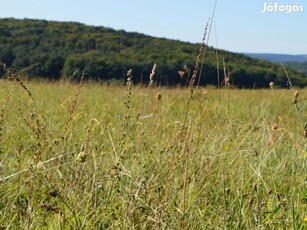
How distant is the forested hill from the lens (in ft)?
84.2

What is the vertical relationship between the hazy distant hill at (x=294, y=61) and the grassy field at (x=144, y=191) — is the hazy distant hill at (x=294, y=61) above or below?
below

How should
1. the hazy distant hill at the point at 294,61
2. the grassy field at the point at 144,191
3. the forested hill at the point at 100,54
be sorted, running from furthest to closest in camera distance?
the forested hill at the point at 100,54, the hazy distant hill at the point at 294,61, the grassy field at the point at 144,191

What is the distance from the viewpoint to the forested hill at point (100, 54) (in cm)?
2566

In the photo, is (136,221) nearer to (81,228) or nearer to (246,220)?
(81,228)

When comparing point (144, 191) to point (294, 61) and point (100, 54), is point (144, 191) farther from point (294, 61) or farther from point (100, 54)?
point (294, 61)

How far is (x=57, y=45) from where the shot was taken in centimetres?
3744

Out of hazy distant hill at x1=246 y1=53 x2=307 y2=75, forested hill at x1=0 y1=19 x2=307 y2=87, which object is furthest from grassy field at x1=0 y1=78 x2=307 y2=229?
forested hill at x1=0 y1=19 x2=307 y2=87

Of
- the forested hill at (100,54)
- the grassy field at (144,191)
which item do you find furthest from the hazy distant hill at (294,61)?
the forested hill at (100,54)

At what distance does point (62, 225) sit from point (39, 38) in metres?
38.3

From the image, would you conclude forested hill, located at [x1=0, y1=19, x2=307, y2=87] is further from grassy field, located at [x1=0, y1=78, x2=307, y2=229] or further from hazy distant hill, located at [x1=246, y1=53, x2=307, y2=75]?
grassy field, located at [x1=0, y1=78, x2=307, y2=229]

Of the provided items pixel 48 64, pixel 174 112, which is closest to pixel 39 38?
pixel 48 64

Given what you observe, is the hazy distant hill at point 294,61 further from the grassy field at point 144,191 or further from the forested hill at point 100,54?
the forested hill at point 100,54

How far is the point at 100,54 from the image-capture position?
34875 mm

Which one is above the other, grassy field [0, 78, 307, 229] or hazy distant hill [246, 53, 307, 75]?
grassy field [0, 78, 307, 229]
